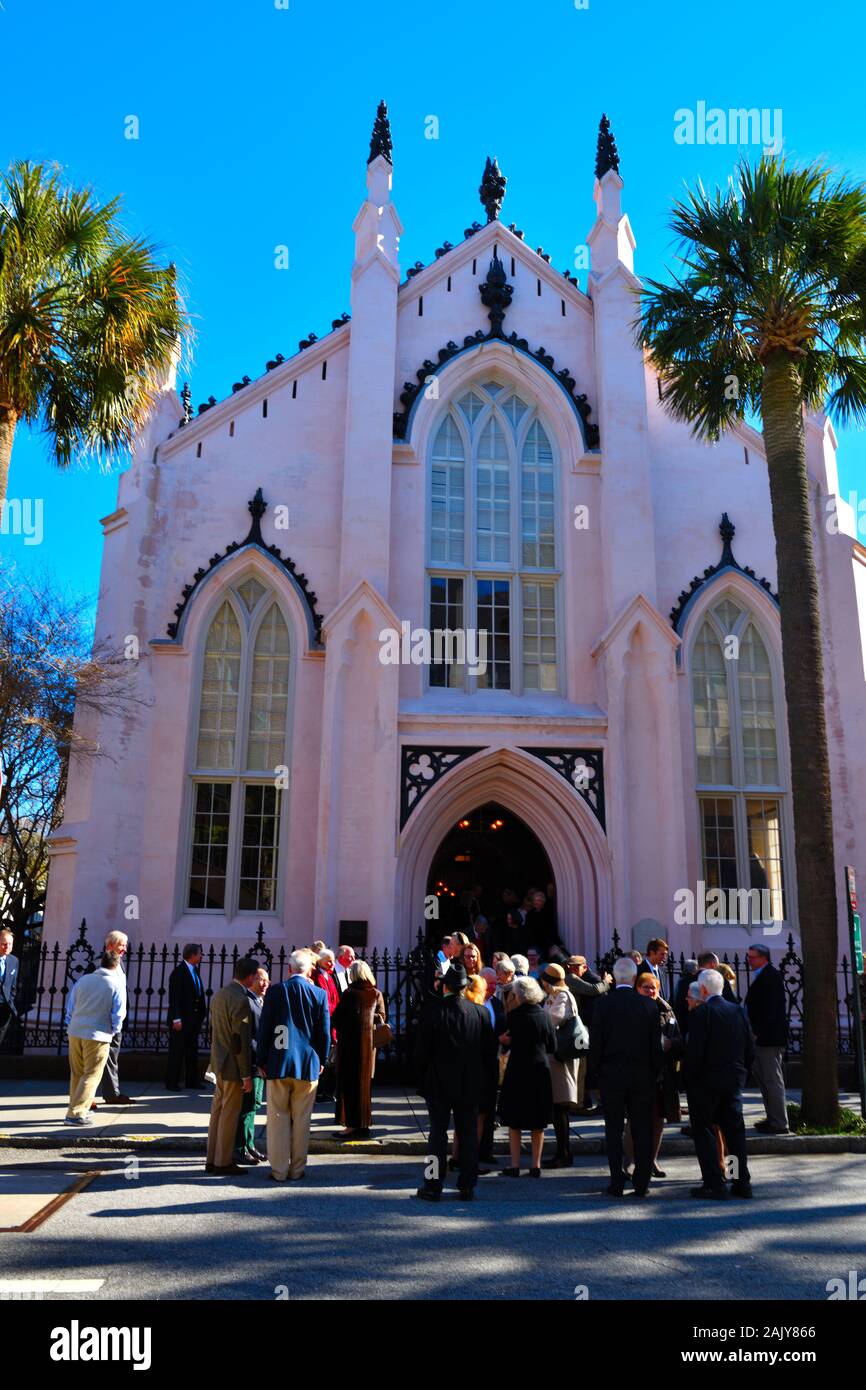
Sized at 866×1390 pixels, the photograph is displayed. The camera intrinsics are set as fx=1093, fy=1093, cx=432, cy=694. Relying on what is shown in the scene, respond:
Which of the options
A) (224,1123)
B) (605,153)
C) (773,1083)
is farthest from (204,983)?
(605,153)

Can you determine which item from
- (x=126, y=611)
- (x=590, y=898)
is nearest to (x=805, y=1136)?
(x=590, y=898)

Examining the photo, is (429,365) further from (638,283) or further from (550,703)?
(550,703)

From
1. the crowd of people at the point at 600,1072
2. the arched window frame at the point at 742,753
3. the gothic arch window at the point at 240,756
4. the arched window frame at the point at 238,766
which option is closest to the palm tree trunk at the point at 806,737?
the crowd of people at the point at 600,1072

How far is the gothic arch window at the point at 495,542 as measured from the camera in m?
18.0

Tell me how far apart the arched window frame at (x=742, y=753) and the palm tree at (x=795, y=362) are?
4.87m

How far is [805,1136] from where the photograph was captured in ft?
34.7

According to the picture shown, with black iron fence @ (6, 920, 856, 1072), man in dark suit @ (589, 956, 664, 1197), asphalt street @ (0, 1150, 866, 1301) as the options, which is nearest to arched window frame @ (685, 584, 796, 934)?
black iron fence @ (6, 920, 856, 1072)

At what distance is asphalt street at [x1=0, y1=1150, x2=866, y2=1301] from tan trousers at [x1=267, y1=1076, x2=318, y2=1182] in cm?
19

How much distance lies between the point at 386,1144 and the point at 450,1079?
252cm

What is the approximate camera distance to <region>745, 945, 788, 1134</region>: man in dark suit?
10.8m

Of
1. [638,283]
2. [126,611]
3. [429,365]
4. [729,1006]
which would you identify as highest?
[638,283]

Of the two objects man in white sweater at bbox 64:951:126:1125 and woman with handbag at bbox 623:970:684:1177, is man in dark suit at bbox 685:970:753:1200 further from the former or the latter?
man in white sweater at bbox 64:951:126:1125

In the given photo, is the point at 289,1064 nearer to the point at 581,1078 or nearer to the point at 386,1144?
the point at 386,1144

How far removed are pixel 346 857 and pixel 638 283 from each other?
11.8m
